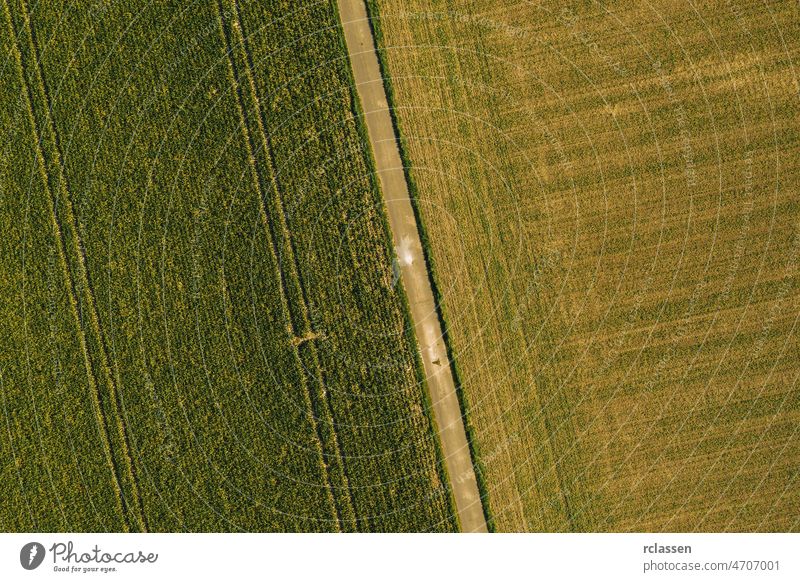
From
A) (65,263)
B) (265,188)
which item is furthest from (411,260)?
(65,263)

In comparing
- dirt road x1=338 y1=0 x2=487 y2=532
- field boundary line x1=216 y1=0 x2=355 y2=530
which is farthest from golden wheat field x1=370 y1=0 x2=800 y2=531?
field boundary line x1=216 y1=0 x2=355 y2=530

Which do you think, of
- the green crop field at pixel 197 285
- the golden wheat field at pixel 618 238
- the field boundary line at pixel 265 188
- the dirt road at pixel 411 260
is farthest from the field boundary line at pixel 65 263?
the golden wheat field at pixel 618 238

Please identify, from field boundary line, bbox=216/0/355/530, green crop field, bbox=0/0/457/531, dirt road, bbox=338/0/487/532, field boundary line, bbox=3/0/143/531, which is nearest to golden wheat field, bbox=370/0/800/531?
dirt road, bbox=338/0/487/532

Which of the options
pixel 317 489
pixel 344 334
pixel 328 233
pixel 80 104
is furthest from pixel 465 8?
pixel 317 489

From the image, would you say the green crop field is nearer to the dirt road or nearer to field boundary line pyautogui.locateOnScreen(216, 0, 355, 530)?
field boundary line pyautogui.locateOnScreen(216, 0, 355, 530)

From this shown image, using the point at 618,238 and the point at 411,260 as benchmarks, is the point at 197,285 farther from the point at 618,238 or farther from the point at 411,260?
the point at 618,238
